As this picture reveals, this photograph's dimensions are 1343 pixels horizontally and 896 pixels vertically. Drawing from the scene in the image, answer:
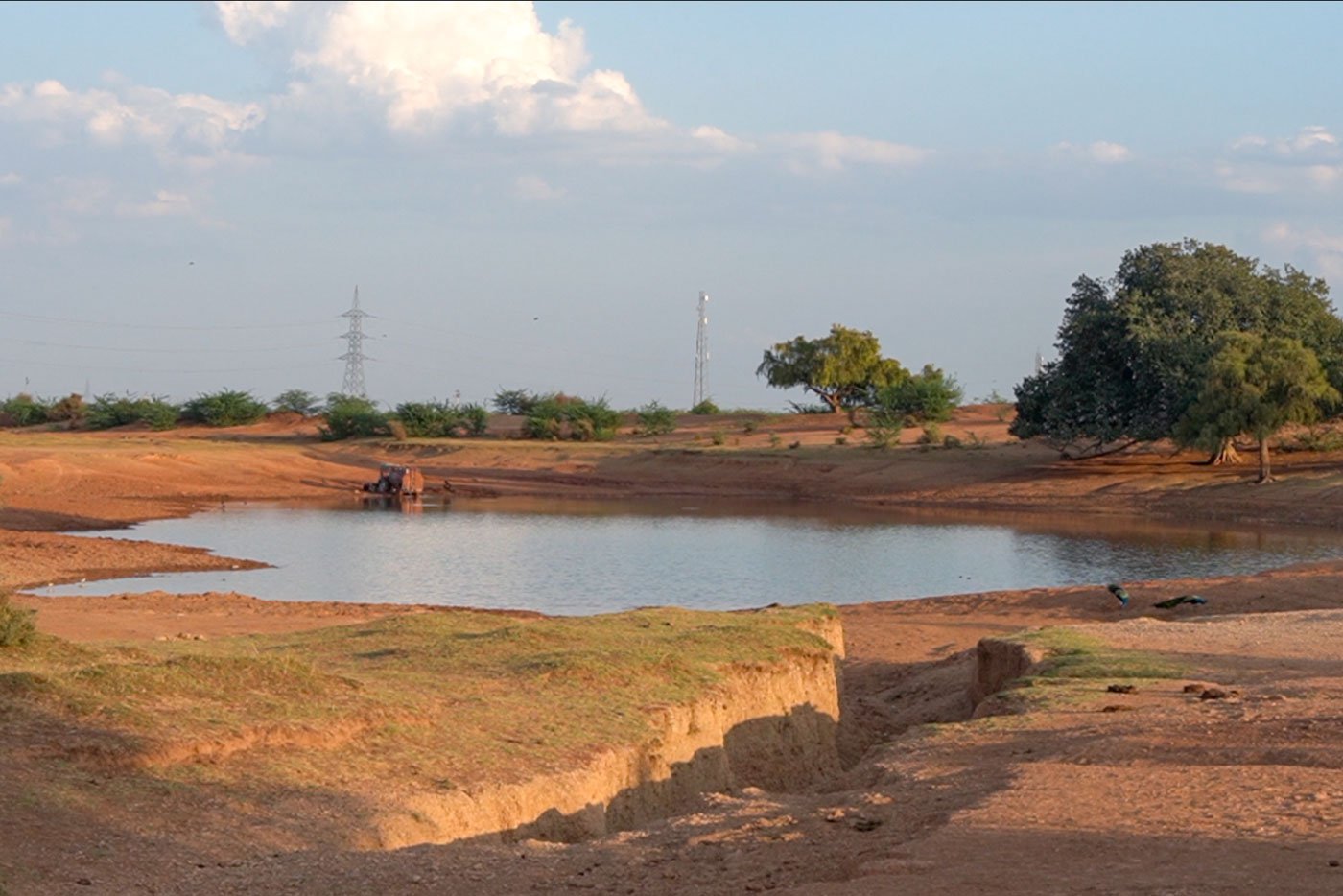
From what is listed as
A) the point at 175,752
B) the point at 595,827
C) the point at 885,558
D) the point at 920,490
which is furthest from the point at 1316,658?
the point at 920,490

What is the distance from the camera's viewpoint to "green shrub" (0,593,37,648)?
1283 cm

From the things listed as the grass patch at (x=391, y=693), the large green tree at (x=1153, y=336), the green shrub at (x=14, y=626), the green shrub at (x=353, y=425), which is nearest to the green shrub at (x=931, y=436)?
the large green tree at (x=1153, y=336)

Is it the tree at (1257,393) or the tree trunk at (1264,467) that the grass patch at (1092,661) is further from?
the tree trunk at (1264,467)

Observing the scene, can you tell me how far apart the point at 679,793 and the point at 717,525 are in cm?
3282

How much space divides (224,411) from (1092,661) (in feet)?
250

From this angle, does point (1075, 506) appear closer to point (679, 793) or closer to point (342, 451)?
point (342, 451)

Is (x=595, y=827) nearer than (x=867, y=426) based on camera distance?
Yes

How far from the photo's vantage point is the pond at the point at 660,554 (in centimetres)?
2967

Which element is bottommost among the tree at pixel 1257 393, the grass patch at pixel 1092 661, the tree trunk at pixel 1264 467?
the grass patch at pixel 1092 661

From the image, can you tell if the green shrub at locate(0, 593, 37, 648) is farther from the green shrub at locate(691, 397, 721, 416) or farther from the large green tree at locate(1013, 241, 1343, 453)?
the green shrub at locate(691, 397, 721, 416)

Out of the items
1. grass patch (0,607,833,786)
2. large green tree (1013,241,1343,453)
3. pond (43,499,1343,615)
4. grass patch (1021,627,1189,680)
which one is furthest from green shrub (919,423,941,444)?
grass patch (0,607,833,786)

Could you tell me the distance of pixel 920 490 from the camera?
183 ft

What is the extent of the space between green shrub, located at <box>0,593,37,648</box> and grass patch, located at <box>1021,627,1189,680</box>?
31.0 ft

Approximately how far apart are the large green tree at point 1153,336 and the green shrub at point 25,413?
194ft
